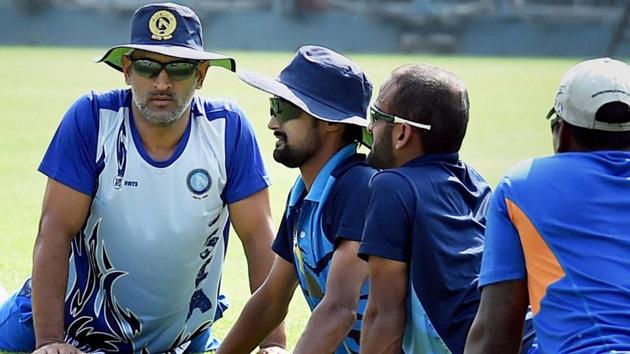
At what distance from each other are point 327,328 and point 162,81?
1.69 meters

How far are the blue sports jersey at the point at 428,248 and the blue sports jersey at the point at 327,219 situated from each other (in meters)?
0.37

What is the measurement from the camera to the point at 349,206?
471 cm

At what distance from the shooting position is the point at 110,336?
20.0 feet

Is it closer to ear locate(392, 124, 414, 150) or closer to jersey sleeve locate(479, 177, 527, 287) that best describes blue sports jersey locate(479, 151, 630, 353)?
jersey sleeve locate(479, 177, 527, 287)

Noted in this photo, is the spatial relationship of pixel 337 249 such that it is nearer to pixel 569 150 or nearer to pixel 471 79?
pixel 569 150

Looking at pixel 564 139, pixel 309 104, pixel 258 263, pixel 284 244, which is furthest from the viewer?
pixel 258 263

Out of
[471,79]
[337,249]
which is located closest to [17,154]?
[337,249]

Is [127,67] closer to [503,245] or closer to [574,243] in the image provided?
[503,245]

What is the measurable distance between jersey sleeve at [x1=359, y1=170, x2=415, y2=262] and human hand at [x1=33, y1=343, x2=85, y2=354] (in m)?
1.87

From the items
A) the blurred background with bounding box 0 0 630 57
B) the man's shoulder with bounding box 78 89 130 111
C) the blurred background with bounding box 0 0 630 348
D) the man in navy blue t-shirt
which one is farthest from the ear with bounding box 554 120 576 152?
the blurred background with bounding box 0 0 630 57

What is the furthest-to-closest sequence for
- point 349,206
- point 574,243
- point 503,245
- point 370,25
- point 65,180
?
point 370,25, point 65,180, point 349,206, point 503,245, point 574,243

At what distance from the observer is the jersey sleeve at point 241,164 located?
598 cm

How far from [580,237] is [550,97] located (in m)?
20.5

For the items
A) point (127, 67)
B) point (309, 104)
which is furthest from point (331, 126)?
point (127, 67)
